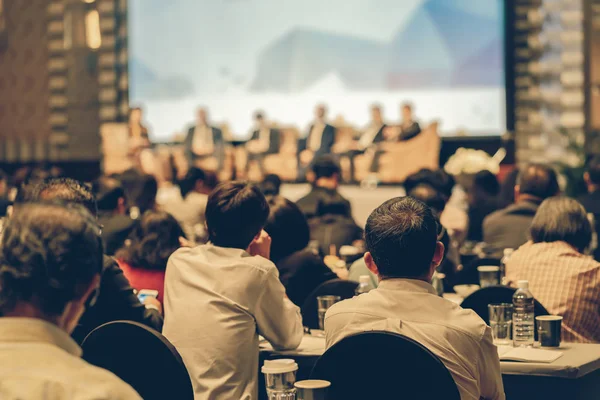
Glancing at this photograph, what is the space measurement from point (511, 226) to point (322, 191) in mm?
1836

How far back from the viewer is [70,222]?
1.47m

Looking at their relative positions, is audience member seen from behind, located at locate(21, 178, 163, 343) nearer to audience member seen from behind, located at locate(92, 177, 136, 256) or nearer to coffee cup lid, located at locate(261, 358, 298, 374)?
coffee cup lid, located at locate(261, 358, 298, 374)

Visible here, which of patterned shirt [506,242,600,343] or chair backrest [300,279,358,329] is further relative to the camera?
chair backrest [300,279,358,329]

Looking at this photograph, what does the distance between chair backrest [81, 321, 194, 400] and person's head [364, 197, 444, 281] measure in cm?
58

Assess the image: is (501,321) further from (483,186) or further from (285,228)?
(483,186)

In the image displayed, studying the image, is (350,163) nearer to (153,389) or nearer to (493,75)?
(493,75)

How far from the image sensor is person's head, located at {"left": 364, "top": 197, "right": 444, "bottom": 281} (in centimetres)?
245

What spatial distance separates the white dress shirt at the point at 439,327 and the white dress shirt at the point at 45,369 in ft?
3.42

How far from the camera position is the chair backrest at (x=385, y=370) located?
214 centimetres

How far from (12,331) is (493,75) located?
12.6 metres

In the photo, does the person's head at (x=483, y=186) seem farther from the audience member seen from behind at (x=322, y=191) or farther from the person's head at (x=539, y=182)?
the person's head at (x=539, y=182)

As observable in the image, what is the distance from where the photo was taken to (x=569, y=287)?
3633mm

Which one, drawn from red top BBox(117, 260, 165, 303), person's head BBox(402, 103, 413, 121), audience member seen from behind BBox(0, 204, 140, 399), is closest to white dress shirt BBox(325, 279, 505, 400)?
audience member seen from behind BBox(0, 204, 140, 399)

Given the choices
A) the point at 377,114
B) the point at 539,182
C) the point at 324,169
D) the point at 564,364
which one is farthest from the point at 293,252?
the point at 377,114
